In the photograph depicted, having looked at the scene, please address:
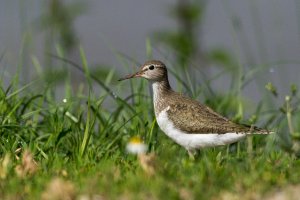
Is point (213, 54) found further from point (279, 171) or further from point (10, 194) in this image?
point (10, 194)

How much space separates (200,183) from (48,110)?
13.5 feet

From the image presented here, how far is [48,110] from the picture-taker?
10508 millimetres

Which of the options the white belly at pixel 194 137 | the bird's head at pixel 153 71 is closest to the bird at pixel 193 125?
the white belly at pixel 194 137

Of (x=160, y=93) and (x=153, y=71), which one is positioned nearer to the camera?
(x=160, y=93)

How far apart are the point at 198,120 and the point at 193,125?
92mm

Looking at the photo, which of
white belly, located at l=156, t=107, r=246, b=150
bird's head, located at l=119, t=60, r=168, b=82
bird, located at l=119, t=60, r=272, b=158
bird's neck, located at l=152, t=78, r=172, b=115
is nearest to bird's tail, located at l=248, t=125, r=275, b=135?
bird, located at l=119, t=60, r=272, b=158

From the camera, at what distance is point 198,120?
963cm

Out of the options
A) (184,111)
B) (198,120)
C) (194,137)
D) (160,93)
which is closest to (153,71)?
(160,93)

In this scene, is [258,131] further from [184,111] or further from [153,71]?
[153,71]

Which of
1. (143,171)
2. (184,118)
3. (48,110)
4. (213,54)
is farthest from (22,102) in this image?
(213,54)

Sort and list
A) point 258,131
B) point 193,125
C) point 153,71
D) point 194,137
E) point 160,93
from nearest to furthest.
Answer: point 258,131, point 194,137, point 193,125, point 160,93, point 153,71

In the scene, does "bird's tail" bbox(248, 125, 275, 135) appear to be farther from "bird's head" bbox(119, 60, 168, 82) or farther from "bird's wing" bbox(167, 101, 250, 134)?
"bird's head" bbox(119, 60, 168, 82)

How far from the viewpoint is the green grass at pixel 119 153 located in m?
6.80

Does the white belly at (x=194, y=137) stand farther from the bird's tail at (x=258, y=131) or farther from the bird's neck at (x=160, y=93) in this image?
the bird's neck at (x=160, y=93)
